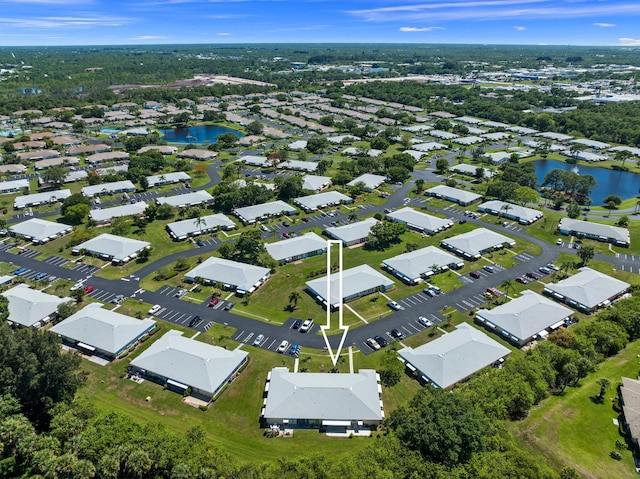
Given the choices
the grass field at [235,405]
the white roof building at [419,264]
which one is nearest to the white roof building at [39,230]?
the grass field at [235,405]

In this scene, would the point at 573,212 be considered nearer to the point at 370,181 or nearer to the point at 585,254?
the point at 585,254

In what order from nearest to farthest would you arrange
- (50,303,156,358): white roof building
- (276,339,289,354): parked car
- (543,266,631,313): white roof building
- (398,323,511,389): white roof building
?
(398,323,511,389): white roof building, (50,303,156,358): white roof building, (276,339,289,354): parked car, (543,266,631,313): white roof building

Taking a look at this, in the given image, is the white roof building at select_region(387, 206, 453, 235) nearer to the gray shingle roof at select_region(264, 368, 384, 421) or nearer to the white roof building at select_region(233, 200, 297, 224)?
the white roof building at select_region(233, 200, 297, 224)

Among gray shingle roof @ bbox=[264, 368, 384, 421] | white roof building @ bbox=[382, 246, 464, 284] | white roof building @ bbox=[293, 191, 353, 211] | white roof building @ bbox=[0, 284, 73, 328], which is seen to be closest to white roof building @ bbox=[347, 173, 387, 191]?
white roof building @ bbox=[293, 191, 353, 211]

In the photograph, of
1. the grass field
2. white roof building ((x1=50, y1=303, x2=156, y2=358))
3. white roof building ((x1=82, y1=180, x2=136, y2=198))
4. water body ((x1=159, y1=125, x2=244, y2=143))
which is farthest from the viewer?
water body ((x1=159, y1=125, x2=244, y2=143))

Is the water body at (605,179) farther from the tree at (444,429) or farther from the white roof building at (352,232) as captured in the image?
the tree at (444,429)

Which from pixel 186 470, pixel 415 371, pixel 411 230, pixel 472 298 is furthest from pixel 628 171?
pixel 186 470

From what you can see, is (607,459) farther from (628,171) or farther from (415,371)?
(628,171)

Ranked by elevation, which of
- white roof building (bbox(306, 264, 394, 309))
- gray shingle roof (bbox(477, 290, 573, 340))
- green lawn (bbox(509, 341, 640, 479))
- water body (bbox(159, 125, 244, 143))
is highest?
water body (bbox(159, 125, 244, 143))
